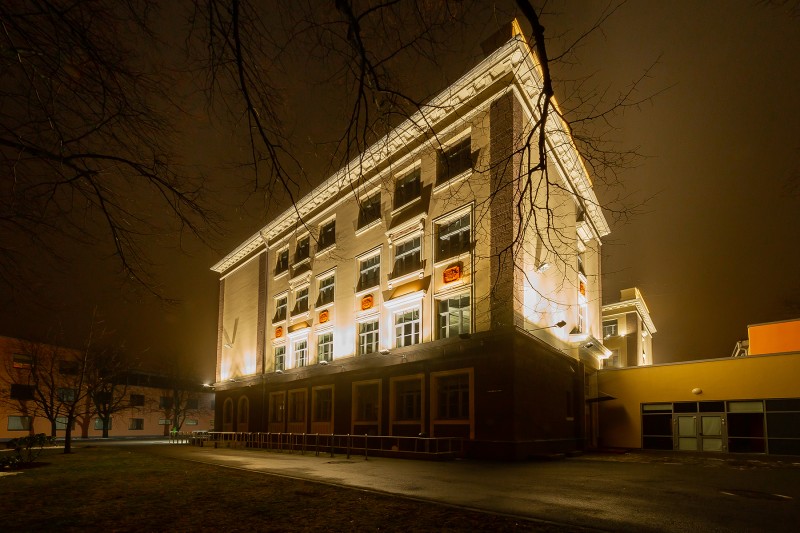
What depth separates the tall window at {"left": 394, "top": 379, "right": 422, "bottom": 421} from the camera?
22.5 metres

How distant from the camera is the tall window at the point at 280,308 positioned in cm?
3591

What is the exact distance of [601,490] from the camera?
1049cm

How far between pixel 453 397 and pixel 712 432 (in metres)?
14.3

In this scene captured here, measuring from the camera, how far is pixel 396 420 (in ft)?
76.1

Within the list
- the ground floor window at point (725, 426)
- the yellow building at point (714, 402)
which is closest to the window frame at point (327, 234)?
the yellow building at point (714, 402)

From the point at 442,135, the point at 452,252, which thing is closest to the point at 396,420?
the point at 452,252

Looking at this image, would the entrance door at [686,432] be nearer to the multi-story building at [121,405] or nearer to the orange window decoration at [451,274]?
the orange window decoration at [451,274]

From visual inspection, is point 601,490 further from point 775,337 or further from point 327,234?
point 775,337

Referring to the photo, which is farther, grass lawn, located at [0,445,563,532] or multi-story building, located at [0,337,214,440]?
multi-story building, located at [0,337,214,440]

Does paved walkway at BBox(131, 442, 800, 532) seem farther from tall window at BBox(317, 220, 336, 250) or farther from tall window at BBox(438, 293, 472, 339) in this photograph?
tall window at BBox(317, 220, 336, 250)

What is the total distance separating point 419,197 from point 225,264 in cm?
2739

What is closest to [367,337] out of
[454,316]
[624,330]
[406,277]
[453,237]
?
[406,277]

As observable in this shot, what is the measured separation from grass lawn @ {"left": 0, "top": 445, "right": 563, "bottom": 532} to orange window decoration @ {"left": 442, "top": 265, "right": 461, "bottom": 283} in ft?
36.8

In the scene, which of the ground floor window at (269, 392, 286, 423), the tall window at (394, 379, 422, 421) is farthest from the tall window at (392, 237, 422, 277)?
the ground floor window at (269, 392, 286, 423)
